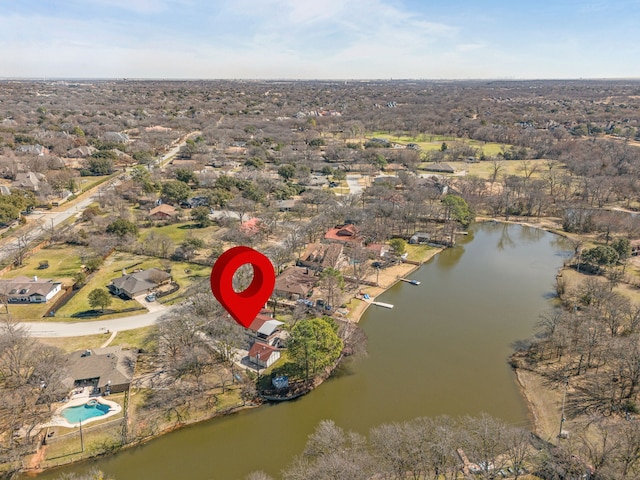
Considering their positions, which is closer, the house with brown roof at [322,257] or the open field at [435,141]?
the house with brown roof at [322,257]

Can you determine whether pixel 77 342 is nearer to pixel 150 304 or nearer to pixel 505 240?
pixel 150 304

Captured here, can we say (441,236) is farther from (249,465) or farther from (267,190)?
(249,465)

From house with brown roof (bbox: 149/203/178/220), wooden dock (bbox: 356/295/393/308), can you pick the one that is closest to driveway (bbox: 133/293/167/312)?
wooden dock (bbox: 356/295/393/308)

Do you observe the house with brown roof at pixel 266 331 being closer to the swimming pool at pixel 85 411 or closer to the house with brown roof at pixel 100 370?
the house with brown roof at pixel 100 370

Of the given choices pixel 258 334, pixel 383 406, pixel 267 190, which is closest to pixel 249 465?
pixel 383 406

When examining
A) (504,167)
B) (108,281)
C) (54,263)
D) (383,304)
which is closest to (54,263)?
(54,263)

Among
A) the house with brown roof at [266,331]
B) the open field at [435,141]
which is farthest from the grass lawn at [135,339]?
the open field at [435,141]
